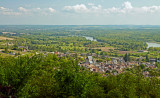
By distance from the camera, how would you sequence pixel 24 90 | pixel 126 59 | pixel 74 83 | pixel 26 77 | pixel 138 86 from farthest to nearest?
1. pixel 126 59
2. pixel 138 86
3. pixel 26 77
4. pixel 74 83
5. pixel 24 90

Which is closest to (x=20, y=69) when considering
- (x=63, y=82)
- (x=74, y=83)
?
(x=63, y=82)

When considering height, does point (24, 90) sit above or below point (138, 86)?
above

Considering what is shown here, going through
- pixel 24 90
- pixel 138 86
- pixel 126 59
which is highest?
pixel 24 90

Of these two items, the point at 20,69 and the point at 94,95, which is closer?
the point at 94,95

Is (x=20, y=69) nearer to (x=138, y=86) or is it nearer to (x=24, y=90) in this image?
(x=24, y=90)

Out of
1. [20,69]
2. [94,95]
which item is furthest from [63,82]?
[20,69]

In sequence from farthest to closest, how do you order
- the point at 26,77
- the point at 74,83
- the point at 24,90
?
the point at 26,77, the point at 74,83, the point at 24,90

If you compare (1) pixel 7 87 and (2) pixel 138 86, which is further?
(2) pixel 138 86

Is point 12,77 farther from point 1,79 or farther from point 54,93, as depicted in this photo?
point 54,93

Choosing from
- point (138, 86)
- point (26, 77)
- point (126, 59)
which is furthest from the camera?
point (126, 59)
